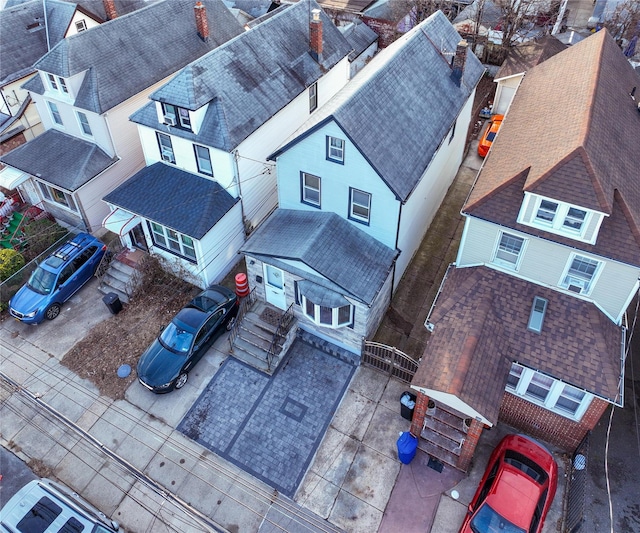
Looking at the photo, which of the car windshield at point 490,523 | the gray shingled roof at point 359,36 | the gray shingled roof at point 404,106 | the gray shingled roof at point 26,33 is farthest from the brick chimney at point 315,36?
the car windshield at point 490,523

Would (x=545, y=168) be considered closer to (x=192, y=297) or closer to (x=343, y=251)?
(x=343, y=251)

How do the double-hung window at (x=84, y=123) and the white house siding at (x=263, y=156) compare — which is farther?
the double-hung window at (x=84, y=123)

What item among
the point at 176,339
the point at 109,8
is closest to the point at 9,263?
the point at 176,339

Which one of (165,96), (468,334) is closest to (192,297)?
(165,96)

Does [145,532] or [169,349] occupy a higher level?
[169,349]

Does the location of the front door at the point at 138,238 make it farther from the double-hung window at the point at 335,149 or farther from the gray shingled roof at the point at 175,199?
Result: the double-hung window at the point at 335,149

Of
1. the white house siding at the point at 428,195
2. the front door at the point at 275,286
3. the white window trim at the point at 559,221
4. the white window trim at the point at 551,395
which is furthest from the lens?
the white house siding at the point at 428,195

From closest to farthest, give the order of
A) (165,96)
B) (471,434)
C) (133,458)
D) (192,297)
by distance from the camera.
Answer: (471,434), (133,458), (165,96), (192,297)
